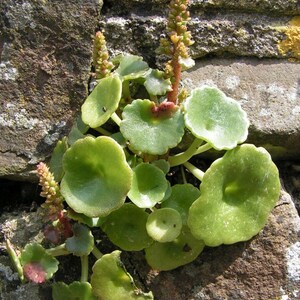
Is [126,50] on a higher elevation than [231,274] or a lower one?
higher

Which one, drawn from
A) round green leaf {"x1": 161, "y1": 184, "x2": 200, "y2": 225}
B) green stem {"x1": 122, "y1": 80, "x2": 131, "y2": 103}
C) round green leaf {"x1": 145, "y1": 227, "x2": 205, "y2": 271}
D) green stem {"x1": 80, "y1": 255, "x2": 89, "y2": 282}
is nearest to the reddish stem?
green stem {"x1": 122, "y1": 80, "x2": 131, "y2": 103}

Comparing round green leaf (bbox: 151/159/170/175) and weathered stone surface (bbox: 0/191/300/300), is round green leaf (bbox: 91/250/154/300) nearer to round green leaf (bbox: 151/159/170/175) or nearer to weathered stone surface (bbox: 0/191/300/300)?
weathered stone surface (bbox: 0/191/300/300)

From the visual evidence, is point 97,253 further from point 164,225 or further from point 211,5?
point 211,5

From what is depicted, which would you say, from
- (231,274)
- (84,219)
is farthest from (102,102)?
(231,274)

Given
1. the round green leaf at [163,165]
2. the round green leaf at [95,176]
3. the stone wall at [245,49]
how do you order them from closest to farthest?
the round green leaf at [95,176], the round green leaf at [163,165], the stone wall at [245,49]

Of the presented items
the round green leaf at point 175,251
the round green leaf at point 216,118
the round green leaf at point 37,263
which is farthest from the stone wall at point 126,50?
the round green leaf at point 175,251

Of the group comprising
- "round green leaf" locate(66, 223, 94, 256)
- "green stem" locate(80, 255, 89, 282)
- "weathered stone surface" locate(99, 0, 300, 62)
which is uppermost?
"weathered stone surface" locate(99, 0, 300, 62)

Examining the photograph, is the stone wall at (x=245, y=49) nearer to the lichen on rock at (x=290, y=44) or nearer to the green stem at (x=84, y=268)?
the lichen on rock at (x=290, y=44)
